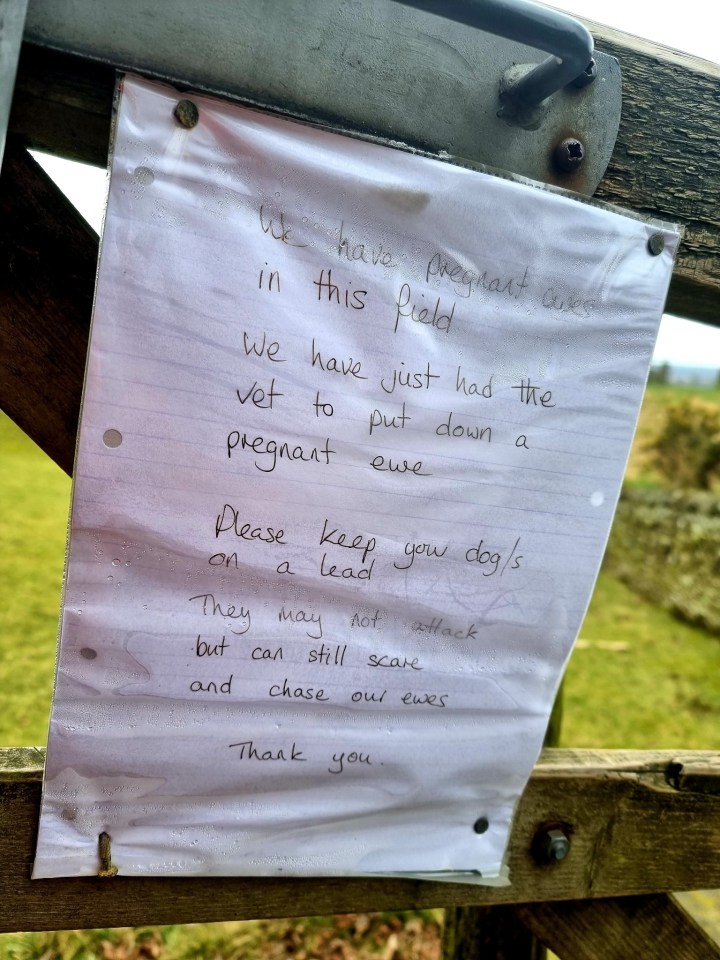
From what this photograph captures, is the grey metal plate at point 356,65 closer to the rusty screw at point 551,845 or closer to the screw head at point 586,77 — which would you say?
the screw head at point 586,77

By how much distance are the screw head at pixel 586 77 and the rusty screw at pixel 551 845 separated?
121cm

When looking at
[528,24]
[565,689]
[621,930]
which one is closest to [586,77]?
[528,24]

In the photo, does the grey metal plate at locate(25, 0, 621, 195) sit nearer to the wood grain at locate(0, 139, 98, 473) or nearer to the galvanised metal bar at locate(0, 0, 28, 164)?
the galvanised metal bar at locate(0, 0, 28, 164)

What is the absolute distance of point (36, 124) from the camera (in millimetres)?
867

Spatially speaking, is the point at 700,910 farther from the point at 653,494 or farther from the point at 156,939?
the point at 653,494

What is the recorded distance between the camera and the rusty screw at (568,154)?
1011mm

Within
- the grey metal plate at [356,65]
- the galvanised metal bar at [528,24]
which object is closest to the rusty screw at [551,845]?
the grey metal plate at [356,65]

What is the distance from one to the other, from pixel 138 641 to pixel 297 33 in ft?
2.61

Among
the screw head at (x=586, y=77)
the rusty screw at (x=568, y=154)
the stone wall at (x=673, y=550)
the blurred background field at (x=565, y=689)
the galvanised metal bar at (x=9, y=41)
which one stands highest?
the screw head at (x=586, y=77)

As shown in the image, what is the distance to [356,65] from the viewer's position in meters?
0.90

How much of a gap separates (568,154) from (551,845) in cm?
113

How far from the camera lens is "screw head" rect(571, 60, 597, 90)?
996mm

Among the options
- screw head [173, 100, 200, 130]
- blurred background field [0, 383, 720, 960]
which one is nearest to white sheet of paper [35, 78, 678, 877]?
screw head [173, 100, 200, 130]

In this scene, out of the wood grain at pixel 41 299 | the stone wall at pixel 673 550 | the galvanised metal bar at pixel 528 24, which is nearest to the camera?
the galvanised metal bar at pixel 528 24
